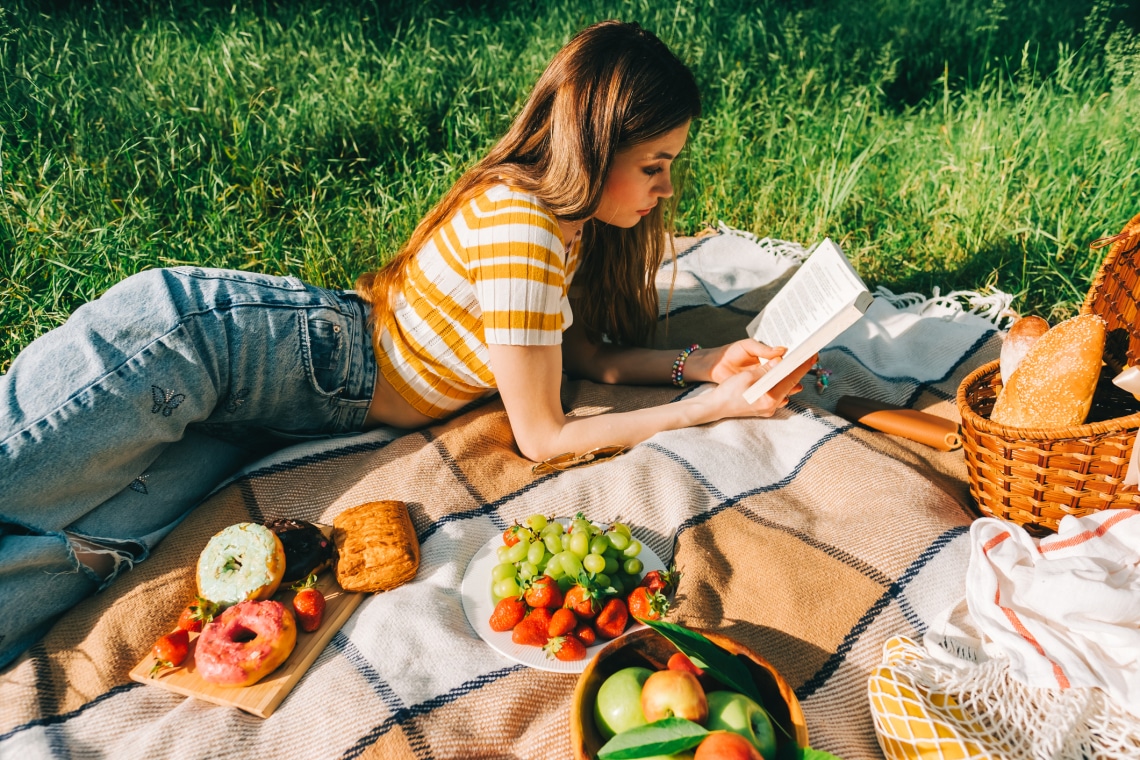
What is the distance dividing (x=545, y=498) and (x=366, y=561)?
0.48 metres

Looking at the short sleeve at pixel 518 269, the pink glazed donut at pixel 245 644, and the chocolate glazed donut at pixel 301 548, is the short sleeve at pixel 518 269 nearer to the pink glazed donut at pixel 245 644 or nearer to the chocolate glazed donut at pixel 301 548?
the chocolate glazed donut at pixel 301 548

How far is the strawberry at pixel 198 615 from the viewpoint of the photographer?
163cm

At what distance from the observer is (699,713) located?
108 centimetres

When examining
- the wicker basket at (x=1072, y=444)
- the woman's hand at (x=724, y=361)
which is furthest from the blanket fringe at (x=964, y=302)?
the woman's hand at (x=724, y=361)

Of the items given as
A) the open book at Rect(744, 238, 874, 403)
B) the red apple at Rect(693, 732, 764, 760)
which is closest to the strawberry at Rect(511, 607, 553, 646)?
the red apple at Rect(693, 732, 764, 760)

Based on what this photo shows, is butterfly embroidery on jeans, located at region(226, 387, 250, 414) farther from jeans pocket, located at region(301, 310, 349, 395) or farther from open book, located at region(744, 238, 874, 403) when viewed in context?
open book, located at region(744, 238, 874, 403)

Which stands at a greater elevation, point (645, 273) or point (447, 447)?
point (645, 273)

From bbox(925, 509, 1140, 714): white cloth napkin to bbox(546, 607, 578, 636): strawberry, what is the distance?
0.69 metres

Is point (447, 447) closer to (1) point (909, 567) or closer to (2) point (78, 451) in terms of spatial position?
(2) point (78, 451)

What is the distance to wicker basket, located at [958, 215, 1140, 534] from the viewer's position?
162cm

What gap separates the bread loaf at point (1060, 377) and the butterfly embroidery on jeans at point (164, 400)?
188cm

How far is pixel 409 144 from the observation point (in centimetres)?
384

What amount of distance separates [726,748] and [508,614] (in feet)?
2.08

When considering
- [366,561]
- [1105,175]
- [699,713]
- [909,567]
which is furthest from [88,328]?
[1105,175]
